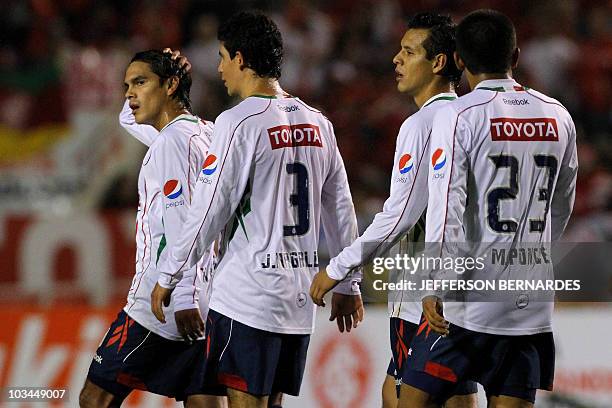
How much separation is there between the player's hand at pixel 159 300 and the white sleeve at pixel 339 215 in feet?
2.55

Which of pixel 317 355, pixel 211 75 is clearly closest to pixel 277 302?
pixel 317 355

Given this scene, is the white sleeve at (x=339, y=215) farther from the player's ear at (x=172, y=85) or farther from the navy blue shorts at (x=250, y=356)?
the player's ear at (x=172, y=85)

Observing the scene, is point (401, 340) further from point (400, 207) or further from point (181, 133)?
point (181, 133)

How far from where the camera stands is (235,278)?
4594 millimetres

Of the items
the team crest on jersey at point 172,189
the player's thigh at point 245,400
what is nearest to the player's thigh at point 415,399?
the player's thigh at point 245,400

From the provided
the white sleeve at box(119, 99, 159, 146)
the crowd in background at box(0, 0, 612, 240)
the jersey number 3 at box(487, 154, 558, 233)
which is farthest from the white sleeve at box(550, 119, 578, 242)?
the crowd in background at box(0, 0, 612, 240)

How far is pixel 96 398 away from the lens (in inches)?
201

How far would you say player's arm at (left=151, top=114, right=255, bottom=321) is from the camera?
4.52 m

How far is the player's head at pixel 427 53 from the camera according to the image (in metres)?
4.79

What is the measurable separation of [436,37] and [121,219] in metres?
4.47

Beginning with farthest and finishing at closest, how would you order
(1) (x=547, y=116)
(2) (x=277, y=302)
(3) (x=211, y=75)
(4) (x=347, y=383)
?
1. (3) (x=211, y=75)
2. (4) (x=347, y=383)
3. (2) (x=277, y=302)
4. (1) (x=547, y=116)

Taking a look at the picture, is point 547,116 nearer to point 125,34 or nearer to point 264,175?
A: point 264,175

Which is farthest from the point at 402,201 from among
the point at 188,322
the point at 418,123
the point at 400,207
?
the point at 188,322

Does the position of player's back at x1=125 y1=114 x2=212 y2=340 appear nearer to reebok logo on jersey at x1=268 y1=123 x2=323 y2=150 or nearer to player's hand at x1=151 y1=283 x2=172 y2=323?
player's hand at x1=151 y1=283 x2=172 y2=323
